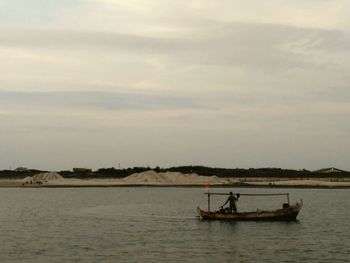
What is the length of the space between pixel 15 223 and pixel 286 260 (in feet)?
114

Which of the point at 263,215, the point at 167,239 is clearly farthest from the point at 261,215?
the point at 167,239

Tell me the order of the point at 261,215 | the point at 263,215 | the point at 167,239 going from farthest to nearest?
the point at 261,215 < the point at 263,215 < the point at 167,239

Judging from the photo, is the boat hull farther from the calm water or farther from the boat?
the calm water

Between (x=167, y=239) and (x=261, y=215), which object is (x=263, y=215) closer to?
(x=261, y=215)

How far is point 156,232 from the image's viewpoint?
53.8 metres

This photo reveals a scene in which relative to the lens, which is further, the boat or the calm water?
the boat

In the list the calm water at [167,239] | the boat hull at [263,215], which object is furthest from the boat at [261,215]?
the calm water at [167,239]

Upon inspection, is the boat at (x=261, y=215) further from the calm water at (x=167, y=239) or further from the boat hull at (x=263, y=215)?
the calm water at (x=167, y=239)

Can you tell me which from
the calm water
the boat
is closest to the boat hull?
the boat

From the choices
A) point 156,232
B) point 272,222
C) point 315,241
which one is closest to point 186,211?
point 272,222

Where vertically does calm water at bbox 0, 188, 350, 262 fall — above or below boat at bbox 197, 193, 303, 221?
below

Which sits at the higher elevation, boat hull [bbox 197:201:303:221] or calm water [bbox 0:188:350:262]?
boat hull [bbox 197:201:303:221]

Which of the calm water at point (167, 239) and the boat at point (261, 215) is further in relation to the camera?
the boat at point (261, 215)

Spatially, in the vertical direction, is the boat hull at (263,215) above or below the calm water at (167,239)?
above
